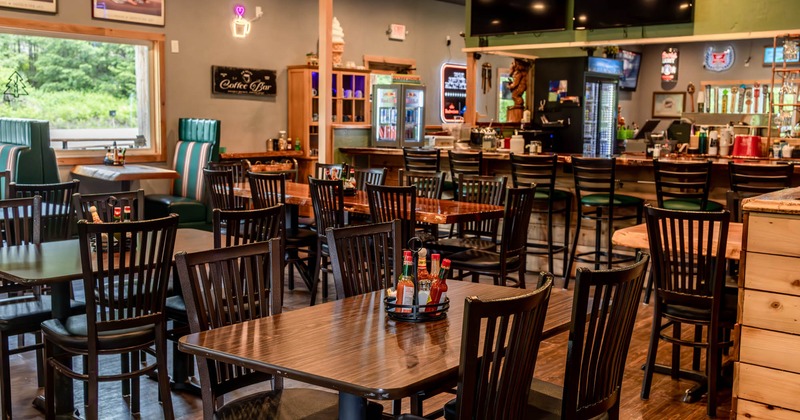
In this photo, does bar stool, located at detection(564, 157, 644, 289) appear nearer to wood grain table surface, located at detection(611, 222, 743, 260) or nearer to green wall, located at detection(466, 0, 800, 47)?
wood grain table surface, located at detection(611, 222, 743, 260)

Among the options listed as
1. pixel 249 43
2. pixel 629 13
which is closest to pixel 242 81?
pixel 249 43

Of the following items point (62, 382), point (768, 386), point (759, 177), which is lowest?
point (62, 382)

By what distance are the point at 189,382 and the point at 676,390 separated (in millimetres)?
2611

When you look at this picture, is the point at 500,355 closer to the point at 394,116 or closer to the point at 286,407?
the point at 286,407

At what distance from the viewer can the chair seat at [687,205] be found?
599 cm

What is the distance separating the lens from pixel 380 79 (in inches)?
418

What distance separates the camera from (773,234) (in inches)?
121

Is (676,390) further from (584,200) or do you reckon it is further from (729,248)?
(584,200)

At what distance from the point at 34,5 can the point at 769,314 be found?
7274 mm

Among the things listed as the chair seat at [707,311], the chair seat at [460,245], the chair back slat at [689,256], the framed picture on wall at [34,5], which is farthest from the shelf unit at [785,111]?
the framed picture on wall at [34,5]

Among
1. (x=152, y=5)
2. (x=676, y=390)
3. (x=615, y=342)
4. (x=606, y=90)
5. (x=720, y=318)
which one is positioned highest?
(x=152, y=5)

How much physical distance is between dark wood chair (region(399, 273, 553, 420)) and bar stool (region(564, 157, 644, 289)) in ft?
14.1

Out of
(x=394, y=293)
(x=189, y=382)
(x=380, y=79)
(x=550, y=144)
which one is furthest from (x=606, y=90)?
(x=394, y=293)

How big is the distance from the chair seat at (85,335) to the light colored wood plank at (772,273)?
2.49 meters
